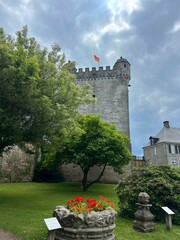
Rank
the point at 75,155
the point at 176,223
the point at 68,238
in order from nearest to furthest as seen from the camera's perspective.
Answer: the point at 68,238, the point at 176,223, the point at 75,155

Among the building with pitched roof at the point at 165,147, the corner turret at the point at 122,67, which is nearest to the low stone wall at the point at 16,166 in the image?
the corner turret at the point at 122,67

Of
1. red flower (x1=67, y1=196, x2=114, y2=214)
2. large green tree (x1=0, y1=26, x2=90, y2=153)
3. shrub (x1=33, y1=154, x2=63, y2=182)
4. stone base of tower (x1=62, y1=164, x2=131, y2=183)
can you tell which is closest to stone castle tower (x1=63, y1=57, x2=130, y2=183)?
stone base of tower (x1=62, y1=164, x2=131, y2=183)

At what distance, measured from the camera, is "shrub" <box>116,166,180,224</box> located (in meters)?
8.34

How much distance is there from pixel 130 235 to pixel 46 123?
604 centimetres

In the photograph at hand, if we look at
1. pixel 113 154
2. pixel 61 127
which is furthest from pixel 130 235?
pixel 113 154

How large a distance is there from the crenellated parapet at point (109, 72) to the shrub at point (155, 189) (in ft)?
71.4

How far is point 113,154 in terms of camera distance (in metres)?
15.9

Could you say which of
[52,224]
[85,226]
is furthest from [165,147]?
[52,224]

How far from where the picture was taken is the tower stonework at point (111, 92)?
28156 mm

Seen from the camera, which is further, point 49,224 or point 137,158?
point 137,158

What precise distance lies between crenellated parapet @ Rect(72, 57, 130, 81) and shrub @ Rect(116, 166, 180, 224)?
857 inches

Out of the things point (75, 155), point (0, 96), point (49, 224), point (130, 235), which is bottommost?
point (130, 235)

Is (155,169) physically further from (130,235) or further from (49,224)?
(49,224)

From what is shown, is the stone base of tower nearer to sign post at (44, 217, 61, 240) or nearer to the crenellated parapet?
the crenellated parapet
